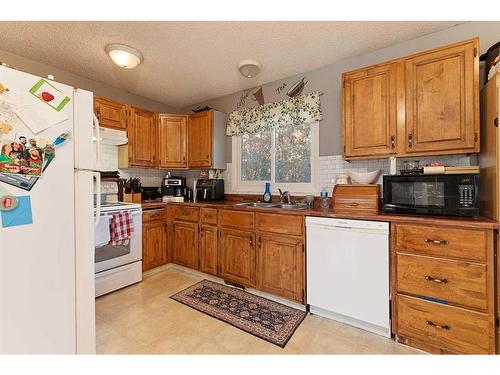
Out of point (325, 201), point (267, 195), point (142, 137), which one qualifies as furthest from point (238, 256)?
point (142, 137)

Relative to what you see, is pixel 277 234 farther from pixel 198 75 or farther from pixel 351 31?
pixel 198 75

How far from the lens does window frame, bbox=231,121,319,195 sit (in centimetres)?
265

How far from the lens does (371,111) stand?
2014mm

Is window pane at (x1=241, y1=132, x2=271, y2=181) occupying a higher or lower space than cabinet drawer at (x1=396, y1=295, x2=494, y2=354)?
higher

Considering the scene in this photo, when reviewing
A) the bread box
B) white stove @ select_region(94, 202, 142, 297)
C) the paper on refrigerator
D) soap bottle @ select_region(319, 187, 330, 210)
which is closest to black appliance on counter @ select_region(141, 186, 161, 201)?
white stove @ select_region(94, 202, 142, 297)

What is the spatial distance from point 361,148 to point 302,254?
112cm

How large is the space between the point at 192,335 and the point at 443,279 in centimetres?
183

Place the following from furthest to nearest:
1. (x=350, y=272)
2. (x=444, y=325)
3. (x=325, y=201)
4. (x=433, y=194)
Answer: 1. (x=325, y=201)
2. (x=350, y=272)
3. (x=433, y=194)
4. (x=444, y=325)

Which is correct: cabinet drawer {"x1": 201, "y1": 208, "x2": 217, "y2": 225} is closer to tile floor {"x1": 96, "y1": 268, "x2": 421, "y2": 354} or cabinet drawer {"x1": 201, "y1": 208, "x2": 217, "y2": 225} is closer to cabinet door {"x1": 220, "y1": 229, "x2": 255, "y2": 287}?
cabinet door {"x1": 220, "y1": 229, "x2": 255, "y2": 287}

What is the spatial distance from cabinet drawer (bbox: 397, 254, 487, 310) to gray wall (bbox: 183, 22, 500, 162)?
132 cm

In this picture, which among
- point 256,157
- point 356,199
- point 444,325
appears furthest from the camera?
point 256,157

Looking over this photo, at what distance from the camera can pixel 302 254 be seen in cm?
204

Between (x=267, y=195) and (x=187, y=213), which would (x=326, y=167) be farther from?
(x=187, y=213)

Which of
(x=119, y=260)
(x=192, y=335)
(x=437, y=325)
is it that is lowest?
(x=192, y=335)
